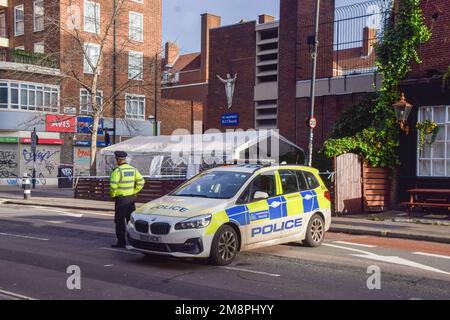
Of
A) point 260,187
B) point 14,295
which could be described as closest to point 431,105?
point 260,187

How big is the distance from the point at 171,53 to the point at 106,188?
125ft

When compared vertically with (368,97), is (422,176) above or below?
below

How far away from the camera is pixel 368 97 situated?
65.5ft

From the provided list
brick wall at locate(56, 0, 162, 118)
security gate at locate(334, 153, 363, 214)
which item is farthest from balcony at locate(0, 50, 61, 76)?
security gate at locate(334, 153, 363, 214)

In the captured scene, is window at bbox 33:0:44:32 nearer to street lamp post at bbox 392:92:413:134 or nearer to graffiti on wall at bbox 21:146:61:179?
graffiti on wall at bbox 21:146:61:179

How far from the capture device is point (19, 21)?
42.4 m

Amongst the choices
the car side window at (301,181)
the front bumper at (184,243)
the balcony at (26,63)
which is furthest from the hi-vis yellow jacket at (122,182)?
the balcony at (26,63)

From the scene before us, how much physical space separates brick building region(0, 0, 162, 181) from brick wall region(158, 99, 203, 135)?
6.04ft

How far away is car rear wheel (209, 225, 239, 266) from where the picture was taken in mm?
8609

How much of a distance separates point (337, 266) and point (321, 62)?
16.0 metres

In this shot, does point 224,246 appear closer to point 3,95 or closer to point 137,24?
point 3,95
